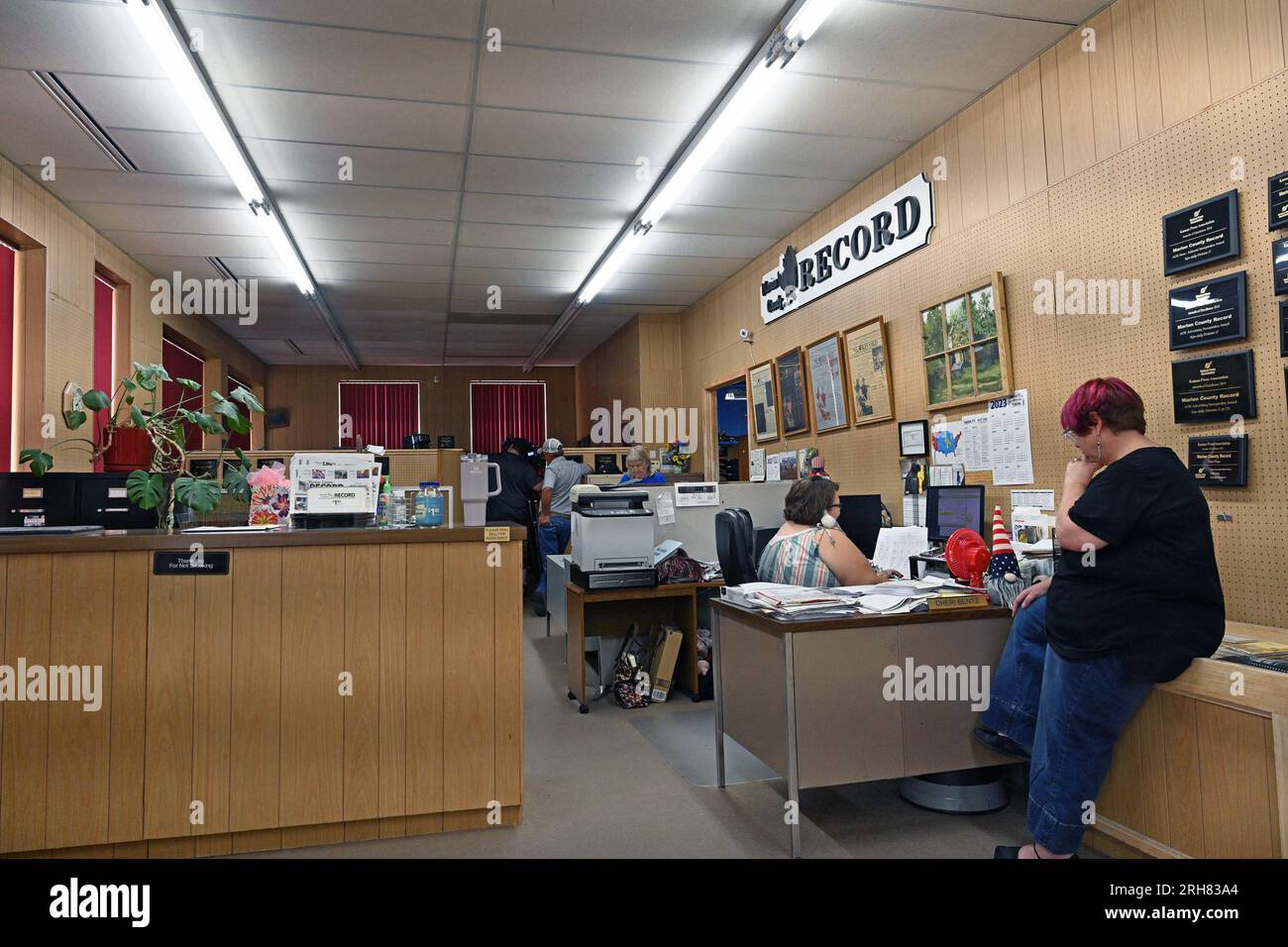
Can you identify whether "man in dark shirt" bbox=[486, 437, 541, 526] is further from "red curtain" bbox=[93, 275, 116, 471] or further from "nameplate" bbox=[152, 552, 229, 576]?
"nameplate" bbox=[152, 552, 229, 576]

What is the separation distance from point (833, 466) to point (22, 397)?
17.8 feet

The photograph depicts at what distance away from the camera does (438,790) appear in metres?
2.86

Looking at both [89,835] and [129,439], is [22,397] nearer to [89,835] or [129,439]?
[129,439]

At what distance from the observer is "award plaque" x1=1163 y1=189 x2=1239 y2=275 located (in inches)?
113

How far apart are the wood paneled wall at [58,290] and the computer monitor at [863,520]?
17.0 feet

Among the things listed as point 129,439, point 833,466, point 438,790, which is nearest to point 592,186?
point 833,466

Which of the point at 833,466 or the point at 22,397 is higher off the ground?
the point at 22,397

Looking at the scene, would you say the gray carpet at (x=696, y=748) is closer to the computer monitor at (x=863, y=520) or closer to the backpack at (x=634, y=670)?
the backpack at (x=634, y=670)

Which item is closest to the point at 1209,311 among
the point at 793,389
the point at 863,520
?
the point at 863,520

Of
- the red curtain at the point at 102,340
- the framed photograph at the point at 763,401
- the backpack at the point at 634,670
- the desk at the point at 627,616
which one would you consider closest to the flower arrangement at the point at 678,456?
the framed photograph at the point at 763,401

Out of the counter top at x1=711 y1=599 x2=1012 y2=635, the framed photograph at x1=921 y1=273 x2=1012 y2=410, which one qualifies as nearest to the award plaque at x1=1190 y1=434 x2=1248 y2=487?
the counter top at x1=711 y1=599 x2=1012 y2=635

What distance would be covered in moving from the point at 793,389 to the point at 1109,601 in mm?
4190

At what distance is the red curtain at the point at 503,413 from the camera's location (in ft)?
42.5
